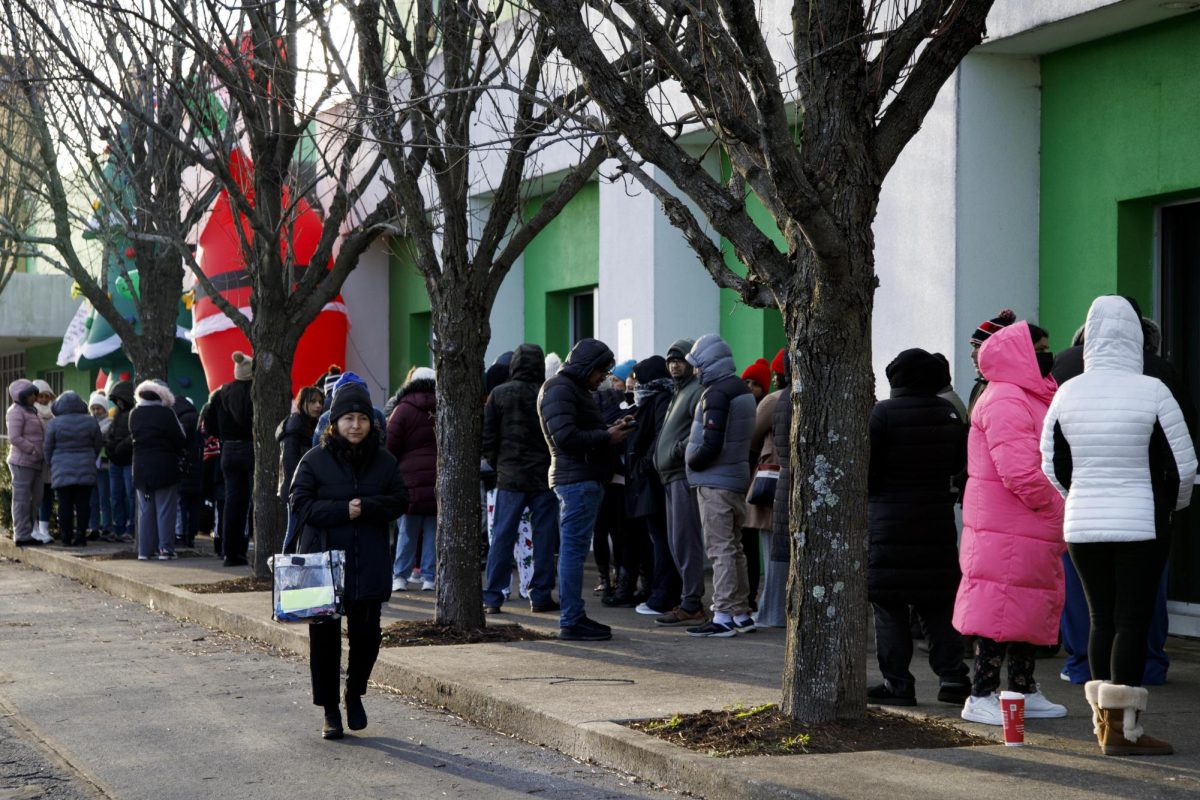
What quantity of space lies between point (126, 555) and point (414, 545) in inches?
231

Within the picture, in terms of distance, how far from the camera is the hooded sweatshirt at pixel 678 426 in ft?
36.4

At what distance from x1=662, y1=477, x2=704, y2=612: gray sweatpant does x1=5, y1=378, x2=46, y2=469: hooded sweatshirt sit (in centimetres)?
1112

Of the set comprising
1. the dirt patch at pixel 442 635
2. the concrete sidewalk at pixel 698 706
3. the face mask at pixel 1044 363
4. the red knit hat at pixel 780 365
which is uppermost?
the red knit hat at pixel 780 365

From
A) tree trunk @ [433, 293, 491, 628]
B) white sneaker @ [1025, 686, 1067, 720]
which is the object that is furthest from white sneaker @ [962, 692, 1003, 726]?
tree trunk @ [433, 293, 491, 628]

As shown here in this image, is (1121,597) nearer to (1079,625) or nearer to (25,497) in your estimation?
(1079,625)

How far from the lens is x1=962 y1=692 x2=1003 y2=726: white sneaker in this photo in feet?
24.0

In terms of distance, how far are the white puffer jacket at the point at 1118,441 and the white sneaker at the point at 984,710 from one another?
999 millimetres

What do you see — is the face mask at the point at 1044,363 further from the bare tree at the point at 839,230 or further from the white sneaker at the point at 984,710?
the white sneaker at the point at 984,710

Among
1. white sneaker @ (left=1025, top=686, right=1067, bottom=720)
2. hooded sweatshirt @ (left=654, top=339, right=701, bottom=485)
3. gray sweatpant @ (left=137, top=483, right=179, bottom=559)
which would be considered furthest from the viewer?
gray sweatpant @ (left=137, top=483, right=179, bottom=559)

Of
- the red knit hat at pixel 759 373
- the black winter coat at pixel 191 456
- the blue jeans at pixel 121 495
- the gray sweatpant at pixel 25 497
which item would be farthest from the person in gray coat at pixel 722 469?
the gray sweatpant at pixel 25 497

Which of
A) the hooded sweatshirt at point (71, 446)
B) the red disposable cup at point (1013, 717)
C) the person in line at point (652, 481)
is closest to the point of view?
the red disposable cup at point (1013, 717)

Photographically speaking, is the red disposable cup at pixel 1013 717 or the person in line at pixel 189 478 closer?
the red disposable cup at pixel 1013 717

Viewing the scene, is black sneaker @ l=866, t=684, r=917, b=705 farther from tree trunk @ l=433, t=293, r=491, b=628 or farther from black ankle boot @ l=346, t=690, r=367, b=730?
tree trunk @ l=433, t=293, r=491, b=628

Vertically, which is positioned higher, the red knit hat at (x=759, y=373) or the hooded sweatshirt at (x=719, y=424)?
the red knit hat at (x=759, y=373)
